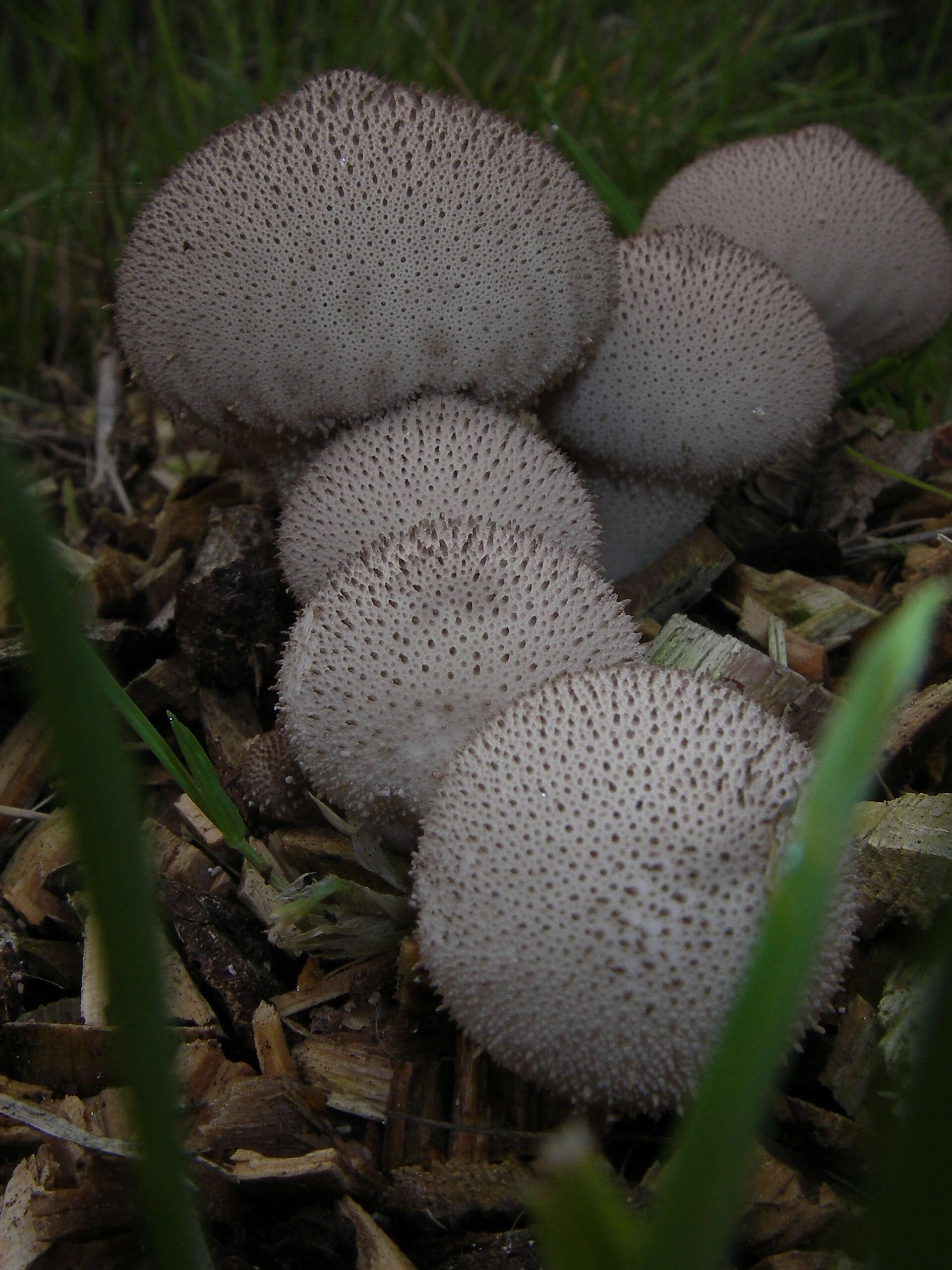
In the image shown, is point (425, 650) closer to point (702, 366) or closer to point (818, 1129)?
point (818, 1129)

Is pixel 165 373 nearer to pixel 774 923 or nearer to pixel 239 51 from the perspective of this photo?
pixel 774 923

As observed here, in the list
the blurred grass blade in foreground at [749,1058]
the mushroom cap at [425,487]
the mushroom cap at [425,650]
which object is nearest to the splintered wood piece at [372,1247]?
the mushroom cap at [425,650]

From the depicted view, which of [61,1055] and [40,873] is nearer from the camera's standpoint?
[61,1055]

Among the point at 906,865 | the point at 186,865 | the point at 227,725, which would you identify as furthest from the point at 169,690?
the point at 906,865

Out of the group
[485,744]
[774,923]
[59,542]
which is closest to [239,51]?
[59,542]

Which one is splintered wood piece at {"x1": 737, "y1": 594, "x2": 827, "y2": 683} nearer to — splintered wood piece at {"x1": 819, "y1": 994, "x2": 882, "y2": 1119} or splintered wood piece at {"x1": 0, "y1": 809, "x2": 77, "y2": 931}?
splintered wood piece at {"x1": 819, "y1": 994, "x2": 882, "y2": 1119}

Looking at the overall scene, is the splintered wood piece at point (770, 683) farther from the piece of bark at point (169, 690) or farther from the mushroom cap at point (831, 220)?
the mushroom cap at point (831, 220)
